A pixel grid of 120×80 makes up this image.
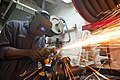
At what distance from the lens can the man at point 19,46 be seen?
122cm

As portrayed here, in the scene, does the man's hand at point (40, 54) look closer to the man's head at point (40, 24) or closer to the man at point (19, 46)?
the man at point (19, 46)

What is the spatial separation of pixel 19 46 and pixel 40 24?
0.82 ft

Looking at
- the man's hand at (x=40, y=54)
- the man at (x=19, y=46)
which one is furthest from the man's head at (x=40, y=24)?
the man's hand at (x=40, y=54)

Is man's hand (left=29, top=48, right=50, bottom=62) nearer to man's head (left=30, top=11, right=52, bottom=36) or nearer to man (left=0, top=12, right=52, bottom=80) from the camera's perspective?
man (left=0, top=12, right=52, bottom=80)

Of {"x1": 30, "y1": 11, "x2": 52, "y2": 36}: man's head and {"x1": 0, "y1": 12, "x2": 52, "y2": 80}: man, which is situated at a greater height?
{"x1": 30, "y1": 11, "x2": 52, "y2": 36}: man's head

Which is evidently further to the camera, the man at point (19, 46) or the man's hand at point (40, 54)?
the man at point (19, 46)

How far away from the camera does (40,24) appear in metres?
1.26

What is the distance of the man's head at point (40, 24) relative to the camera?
1257 mm

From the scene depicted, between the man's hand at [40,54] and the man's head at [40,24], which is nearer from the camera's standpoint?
the man's hand at [40,54]

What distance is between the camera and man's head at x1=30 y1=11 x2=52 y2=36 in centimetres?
126

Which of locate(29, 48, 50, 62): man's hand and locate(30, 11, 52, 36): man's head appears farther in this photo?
locate(30, 11, 52, 36): man's head

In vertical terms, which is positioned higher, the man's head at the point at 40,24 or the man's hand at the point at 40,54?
the man's head at the point at 40,24

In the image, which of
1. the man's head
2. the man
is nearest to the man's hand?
the man

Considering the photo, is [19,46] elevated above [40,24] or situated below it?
below
